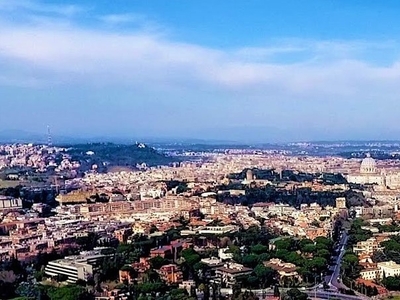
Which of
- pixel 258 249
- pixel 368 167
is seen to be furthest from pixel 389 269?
pixel 368 167

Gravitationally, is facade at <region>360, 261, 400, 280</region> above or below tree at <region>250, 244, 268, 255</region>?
below

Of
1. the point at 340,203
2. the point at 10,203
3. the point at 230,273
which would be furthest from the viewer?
the point at 340,203

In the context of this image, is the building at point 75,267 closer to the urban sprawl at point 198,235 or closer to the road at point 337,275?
the urban sprawl at point 198,235

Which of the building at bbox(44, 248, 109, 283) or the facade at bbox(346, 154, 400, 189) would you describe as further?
the facade at bbox(346, 154, 400, 189)

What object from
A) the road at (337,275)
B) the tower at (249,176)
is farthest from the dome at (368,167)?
the road at (337,275)

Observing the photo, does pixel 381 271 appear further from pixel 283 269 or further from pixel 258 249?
pixel 258 249

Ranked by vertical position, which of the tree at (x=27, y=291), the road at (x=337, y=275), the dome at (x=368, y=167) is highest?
the dome at (x=368, y=167)

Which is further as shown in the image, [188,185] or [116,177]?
A: [116,177]

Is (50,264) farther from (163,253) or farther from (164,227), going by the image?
(164,227)

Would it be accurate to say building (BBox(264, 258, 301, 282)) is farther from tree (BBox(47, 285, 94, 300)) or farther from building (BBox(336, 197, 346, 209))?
building (BBox(336, 197, 346, 209))

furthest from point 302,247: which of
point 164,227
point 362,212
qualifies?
point 362,212

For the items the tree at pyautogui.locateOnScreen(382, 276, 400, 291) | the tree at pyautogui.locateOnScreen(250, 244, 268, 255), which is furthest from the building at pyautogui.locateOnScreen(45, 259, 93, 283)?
the tree at pyautogui.locateOnScreen(382, 276, 400, 291)
